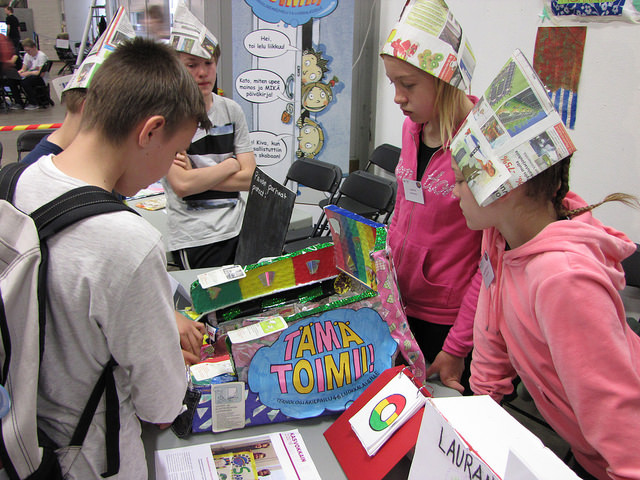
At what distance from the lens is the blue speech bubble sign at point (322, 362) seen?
1146mm

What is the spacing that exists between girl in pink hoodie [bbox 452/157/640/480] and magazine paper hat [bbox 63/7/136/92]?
114 centimetres

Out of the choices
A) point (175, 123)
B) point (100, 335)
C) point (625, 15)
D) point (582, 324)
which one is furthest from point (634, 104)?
point (100, 335)

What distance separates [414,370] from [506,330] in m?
0.27

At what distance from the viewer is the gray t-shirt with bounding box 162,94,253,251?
212cm

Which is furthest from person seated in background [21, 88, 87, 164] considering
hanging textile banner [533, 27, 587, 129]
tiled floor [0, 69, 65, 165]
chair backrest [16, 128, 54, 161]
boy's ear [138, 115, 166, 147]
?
tiled floor [0, 69, 65, 165]

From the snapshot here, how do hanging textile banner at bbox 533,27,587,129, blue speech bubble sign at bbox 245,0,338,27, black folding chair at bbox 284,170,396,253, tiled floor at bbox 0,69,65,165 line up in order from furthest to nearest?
1. tiled floor at bbox 0,69,65,165
2. blue speech bubble sign at bbox 245,0,338,27
3. black folding chair at bbox 284,170,396,253
4. hanging textile banner at bbox 533,27,587,129

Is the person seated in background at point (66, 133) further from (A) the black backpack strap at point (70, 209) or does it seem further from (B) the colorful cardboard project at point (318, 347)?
(A) the black backpack strap at point (70, 209)

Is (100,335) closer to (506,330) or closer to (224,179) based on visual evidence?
(506,330)

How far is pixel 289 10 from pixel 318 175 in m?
1.74

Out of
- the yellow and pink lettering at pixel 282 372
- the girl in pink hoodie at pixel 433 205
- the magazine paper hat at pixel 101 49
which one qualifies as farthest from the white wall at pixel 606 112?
the magazine paper hat at pixel 101 49

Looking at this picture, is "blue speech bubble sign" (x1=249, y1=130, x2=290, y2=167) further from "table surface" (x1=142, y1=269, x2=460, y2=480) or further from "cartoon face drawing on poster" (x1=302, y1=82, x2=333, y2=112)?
"table surface" (x1=142, y1=269, x2=460, y2=480)

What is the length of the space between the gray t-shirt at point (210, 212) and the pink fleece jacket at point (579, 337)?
1351 millimetres

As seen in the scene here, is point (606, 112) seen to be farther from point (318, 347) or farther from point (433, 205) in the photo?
point (318, 347)

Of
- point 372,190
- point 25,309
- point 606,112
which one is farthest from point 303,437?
point 606,112
